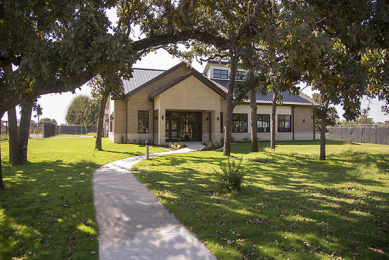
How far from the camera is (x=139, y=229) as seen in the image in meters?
4.56

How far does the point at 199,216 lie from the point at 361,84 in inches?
159

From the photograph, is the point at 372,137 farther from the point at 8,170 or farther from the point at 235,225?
the point at 8,170

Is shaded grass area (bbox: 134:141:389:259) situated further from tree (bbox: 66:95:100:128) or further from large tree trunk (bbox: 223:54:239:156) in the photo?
tree (bbox: 66:95:100:128)

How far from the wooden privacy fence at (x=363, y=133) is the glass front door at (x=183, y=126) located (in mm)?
19095

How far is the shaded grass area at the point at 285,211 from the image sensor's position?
12.4ft

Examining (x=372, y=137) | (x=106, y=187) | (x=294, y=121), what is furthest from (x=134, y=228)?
(x=372, y=137)

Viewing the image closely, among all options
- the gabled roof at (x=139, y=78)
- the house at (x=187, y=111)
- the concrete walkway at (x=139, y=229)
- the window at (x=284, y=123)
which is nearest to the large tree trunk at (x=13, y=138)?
the concrete walkway at (x=139, y=229)

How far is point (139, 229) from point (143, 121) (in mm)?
19754

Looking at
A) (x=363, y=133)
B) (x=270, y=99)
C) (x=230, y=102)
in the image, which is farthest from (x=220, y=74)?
(x=363, y=133)

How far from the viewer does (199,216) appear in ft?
16.6

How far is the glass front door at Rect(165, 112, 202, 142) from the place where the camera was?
950 inches

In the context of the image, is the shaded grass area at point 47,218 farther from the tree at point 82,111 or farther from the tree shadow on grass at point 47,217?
the tree at point 82,111

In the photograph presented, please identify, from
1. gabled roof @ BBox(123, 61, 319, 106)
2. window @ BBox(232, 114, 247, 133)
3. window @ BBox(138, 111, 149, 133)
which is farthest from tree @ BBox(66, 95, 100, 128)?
window @ BBox(232, 114, 247, 133)

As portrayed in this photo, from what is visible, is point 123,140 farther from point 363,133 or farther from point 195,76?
point 363,133
